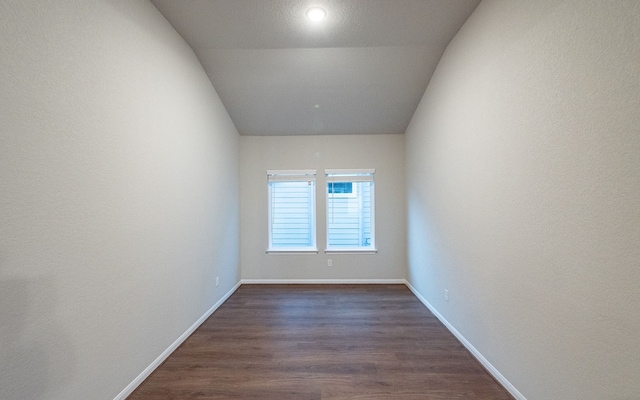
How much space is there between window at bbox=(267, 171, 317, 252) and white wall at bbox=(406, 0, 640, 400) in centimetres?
242

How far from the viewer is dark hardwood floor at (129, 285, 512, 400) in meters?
1.77

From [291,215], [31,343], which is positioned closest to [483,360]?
[31,343]

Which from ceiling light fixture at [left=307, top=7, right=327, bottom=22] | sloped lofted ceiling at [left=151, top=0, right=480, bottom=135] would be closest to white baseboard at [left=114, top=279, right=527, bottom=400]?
sloped lofted ceiling at [left=151, top=0, right=480, bottom=135]

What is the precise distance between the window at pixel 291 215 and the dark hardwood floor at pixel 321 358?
1.25m

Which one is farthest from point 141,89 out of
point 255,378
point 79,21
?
point 255,378

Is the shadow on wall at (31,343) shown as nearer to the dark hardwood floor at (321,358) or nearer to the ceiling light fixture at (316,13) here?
the dark hardwood floor at (321,358)

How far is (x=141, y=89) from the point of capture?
1917 mm

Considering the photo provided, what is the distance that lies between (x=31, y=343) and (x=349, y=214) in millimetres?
3671

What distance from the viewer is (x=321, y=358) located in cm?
214

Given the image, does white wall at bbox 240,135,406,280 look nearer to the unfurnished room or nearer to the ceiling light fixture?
the unfurnished room

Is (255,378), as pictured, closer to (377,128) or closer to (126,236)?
(126,236)

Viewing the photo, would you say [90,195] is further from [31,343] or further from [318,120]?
[318,120]

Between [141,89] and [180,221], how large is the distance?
3.68ft

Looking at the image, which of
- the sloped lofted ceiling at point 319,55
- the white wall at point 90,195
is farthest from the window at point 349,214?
the white wall at point 90,195
